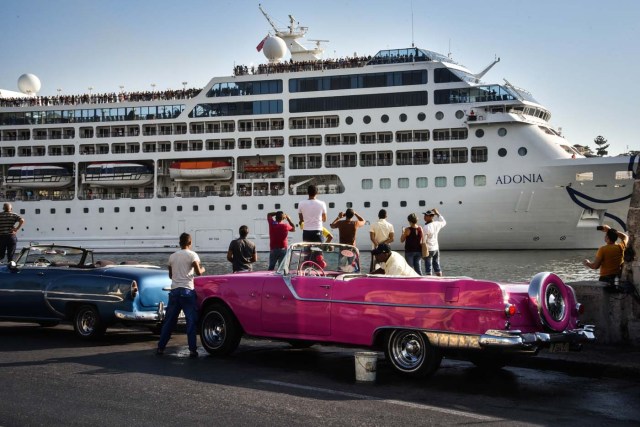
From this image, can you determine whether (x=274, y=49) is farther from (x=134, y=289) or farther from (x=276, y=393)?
(x=276, y=393)

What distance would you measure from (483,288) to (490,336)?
45 centimetres

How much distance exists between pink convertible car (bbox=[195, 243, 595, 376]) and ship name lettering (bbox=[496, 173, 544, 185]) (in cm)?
3053

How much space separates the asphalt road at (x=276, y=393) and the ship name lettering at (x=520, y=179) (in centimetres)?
3036

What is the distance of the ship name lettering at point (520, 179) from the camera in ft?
126

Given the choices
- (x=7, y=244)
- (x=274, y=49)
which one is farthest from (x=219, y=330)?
(x=274, y=49)

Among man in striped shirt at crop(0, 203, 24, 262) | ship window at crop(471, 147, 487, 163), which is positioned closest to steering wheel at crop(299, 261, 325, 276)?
man in striped shirt at crop(0, 203, 24, 262)

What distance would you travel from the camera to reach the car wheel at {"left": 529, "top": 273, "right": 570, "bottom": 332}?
7.40 meters

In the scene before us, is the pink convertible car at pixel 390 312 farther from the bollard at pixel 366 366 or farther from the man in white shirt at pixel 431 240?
the man in white shirt at pixel 431 240

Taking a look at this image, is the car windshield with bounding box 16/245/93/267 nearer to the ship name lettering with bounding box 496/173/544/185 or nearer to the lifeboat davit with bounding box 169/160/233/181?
the ship name lettering with bounding box 496/173/544/185

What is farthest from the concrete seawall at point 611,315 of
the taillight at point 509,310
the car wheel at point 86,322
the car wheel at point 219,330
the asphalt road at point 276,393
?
the car wheel at point 86,322

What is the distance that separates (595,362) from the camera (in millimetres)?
8125

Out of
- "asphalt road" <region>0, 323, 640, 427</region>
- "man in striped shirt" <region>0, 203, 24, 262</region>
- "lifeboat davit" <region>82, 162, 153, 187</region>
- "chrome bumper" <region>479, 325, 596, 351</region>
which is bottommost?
"asphalt road" <region>0, 323, 640, 427</region>

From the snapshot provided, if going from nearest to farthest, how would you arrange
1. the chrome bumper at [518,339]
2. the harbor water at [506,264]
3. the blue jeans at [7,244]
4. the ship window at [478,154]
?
1. the chrome bumper at [518,339]
2. the blue jeans at [7,244]
3. the harbor water at [506,264]
4. the ship window at [478,154]

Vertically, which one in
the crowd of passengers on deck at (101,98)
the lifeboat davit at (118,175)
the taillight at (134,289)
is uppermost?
the crowd of passengers on deck at (101,98)
